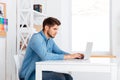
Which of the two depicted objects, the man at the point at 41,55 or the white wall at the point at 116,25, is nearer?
the man at the point at 41,55

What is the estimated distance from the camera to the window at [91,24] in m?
4.77

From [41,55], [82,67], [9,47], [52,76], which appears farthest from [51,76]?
[9,47]

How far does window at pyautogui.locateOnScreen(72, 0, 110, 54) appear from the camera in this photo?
477cm

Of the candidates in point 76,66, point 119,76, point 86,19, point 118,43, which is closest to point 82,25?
point 86,19

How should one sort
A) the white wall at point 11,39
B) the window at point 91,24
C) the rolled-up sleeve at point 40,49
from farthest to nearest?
the window at point 91,24, the white wall at point 11,39, the rolled-up sleeve at point 40,49

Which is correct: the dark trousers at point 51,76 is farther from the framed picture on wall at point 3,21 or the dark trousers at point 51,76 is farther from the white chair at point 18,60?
the framed picture on wall at point 3,21

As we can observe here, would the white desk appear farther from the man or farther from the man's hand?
the man's hand

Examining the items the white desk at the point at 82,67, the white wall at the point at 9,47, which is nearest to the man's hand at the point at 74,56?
the white desk at the point at 82,67

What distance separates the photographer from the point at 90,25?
483 centimetres

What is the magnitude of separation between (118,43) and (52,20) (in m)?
1.87

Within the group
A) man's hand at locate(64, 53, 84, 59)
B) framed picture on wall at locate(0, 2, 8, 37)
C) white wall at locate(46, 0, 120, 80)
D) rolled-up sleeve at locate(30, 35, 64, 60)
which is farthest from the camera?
white wall at locate(46, 0, 120, 80)

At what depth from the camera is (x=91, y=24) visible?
4828 mm

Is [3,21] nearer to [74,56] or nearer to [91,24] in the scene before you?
[74,56]

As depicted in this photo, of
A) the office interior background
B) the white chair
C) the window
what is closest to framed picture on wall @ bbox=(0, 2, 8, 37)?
the white chair
